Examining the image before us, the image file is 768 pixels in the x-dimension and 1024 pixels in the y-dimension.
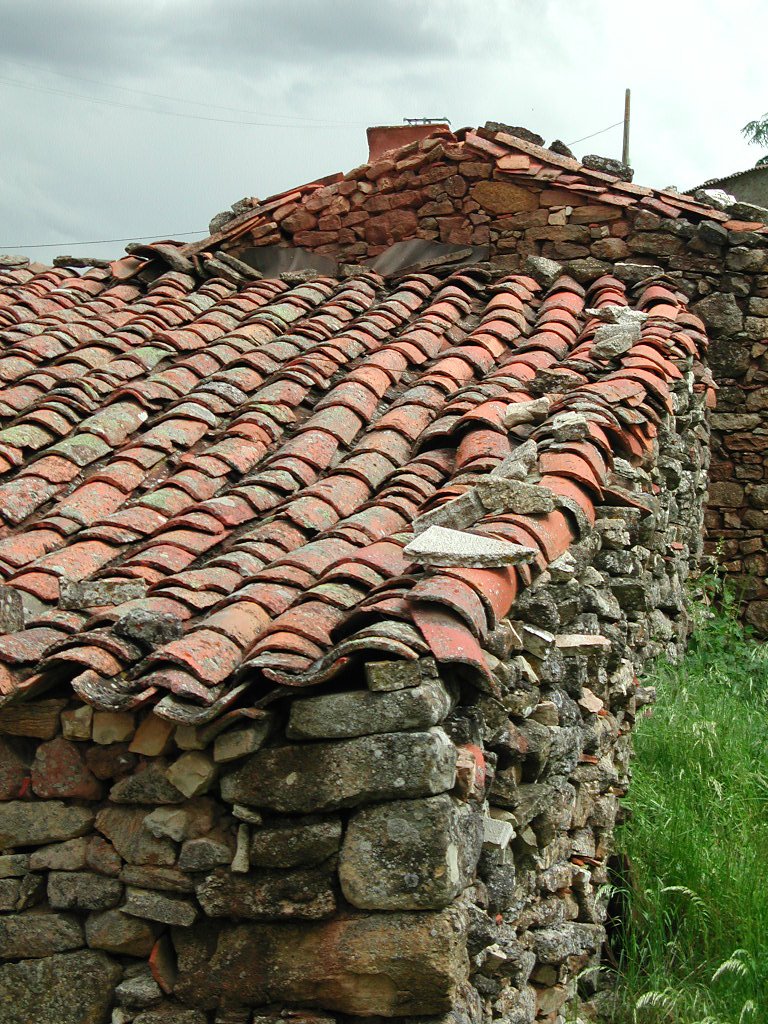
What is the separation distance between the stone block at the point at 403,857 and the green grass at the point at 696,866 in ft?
4.58

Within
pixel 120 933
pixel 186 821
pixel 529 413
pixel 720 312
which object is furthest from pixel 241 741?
pixel 720 312

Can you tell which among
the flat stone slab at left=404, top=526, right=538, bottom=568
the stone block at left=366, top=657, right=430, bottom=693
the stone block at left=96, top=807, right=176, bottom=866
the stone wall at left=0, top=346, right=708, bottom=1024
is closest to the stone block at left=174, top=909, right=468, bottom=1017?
the stone wall at left=0, top=346, right=708, bottom=1024

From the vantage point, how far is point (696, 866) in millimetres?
4230

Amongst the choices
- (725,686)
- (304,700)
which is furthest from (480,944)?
(725,686)

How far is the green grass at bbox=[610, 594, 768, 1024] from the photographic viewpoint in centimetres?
377

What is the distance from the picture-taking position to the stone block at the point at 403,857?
269 centimetres

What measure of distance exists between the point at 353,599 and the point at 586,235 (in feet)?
15.0

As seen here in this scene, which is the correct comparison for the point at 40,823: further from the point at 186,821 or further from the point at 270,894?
the point at 270,894

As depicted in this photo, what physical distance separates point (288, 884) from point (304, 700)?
0.48 meters

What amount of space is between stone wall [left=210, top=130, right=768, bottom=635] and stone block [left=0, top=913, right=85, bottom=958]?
17.1 ft

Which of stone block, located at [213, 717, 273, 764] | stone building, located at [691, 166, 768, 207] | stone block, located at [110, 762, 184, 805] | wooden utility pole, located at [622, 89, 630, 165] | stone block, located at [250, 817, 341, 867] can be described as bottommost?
stone block, located at [250, 817, 341, 867]

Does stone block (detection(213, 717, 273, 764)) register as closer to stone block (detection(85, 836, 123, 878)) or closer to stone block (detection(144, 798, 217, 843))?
stone block (detection(144, 798, 217, 843))

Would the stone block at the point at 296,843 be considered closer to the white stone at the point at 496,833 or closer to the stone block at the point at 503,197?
the white stone at the point at 496,833

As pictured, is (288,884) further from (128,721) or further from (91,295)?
(91,295)
